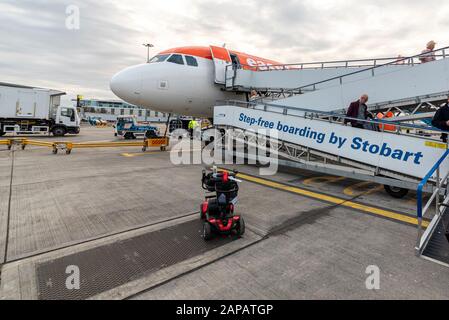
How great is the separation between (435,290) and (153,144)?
1315 centimetres

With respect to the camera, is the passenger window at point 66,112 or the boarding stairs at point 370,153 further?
the passenger window at point 66,112

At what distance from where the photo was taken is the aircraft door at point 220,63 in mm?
11445

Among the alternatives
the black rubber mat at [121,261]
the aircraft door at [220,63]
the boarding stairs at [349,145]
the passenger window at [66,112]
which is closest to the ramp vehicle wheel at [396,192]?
the boarding stairs at [349,145]

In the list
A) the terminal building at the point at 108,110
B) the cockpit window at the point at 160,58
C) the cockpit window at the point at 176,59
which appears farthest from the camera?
the terminal building at the point at 108,110

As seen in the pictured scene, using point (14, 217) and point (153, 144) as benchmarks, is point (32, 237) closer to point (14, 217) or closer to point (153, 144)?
point (14, 217)

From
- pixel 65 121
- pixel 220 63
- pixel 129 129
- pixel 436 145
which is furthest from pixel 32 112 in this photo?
pixel 436 145

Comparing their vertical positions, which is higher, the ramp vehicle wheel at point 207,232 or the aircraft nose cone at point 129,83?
the aircraft nose cone at point 129,83

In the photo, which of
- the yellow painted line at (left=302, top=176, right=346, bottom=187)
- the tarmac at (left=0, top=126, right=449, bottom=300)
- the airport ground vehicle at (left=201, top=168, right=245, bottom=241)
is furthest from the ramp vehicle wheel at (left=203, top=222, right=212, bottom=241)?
the yellow painted line at (left=302, top=176, right=346, bottom=187)

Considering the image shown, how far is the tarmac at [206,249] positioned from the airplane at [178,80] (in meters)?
4.93

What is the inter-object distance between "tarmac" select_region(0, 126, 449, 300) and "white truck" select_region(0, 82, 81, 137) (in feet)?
58.9

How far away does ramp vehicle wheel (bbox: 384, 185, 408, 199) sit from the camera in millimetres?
6418

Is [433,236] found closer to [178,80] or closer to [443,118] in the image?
[443,118]

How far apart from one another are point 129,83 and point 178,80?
6.67ft

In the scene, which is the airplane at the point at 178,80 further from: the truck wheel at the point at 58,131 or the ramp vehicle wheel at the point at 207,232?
the truck wheel at the point at 58,131
